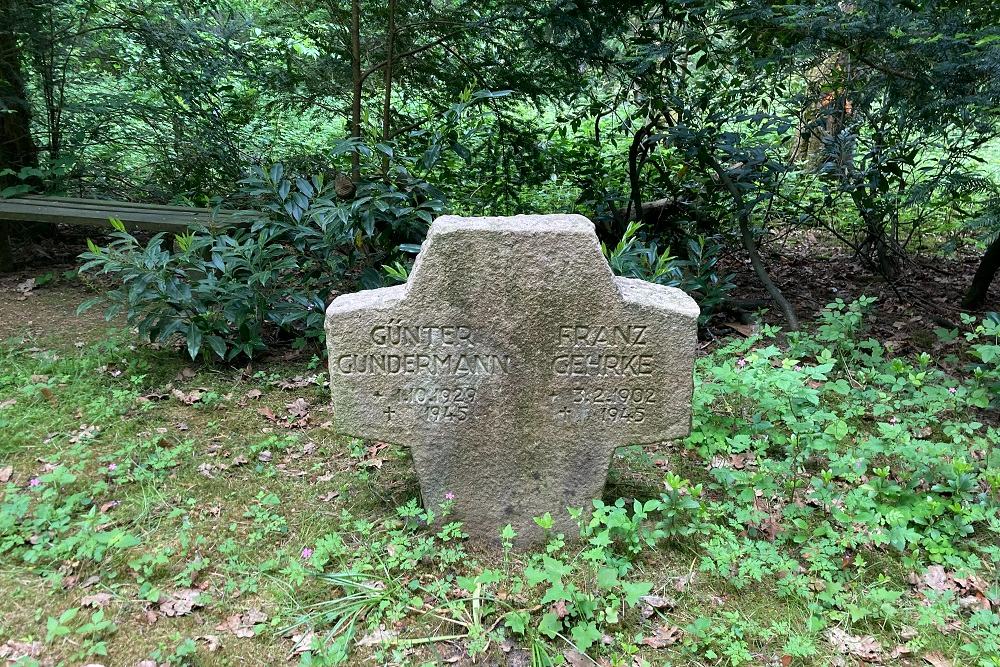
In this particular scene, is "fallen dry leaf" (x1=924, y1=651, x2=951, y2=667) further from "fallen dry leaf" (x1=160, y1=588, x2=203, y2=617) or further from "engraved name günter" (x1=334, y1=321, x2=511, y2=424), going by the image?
"fallen dry leaf" (x1=160, y1=588, x2=203, y2=617)

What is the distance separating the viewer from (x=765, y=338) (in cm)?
508

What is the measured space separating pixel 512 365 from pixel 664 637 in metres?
1.20

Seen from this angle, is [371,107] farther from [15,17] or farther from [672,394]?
[672,394]

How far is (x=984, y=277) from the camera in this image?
532 centimetres

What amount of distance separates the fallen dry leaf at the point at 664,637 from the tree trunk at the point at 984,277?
4165 millimetres

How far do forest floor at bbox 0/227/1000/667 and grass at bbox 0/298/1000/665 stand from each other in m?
0.01

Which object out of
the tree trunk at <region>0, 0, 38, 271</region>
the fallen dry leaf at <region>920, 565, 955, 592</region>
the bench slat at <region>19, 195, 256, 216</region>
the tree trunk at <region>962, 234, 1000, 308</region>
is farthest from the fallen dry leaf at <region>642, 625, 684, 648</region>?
the tree trunk at <region>0, 0, 38, 271</region>

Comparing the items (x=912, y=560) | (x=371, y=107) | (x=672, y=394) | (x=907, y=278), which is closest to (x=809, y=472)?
(x=912, y=560)

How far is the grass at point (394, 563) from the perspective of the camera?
2.56 metres

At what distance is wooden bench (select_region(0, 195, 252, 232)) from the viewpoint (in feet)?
17.5

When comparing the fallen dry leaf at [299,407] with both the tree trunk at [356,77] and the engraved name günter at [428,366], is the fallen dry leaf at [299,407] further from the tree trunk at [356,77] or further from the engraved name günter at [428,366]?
the tree trunk at [356,77]

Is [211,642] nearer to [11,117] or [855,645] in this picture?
[855,645]

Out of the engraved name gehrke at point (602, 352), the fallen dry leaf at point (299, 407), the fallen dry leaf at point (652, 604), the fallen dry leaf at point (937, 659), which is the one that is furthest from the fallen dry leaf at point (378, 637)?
the fallen dry leaf at point (937, 659)

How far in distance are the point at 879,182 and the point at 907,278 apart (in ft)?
3.99
